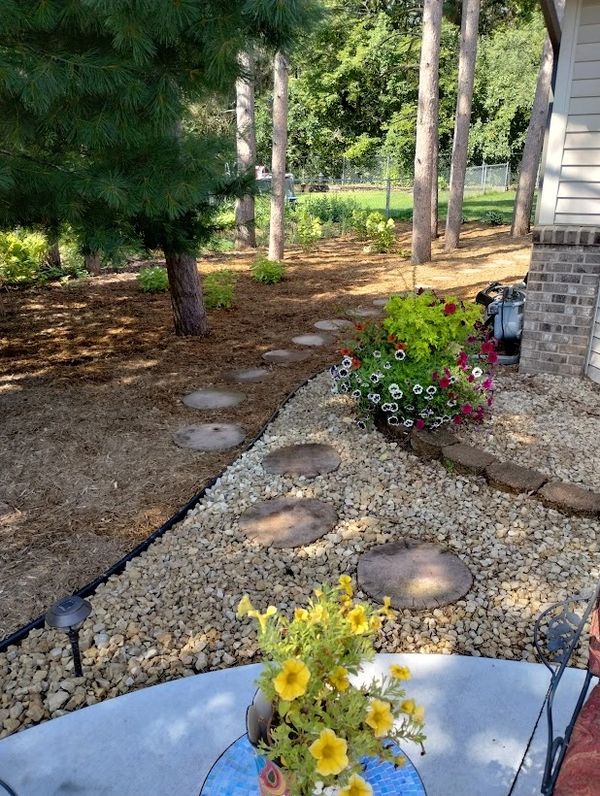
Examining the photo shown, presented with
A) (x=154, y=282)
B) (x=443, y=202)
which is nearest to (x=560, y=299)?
(x=154, y=282)

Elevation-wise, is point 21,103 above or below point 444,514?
above

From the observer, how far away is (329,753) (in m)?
1.11

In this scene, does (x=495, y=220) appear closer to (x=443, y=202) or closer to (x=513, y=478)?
(x=443, y=202)

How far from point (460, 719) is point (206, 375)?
A: 151 inches

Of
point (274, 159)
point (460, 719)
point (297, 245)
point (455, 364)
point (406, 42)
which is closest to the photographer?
point (460, 719)

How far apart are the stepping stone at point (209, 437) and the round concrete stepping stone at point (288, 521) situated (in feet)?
2.85

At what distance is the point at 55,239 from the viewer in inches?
148

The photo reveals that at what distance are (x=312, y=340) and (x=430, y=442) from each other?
2881 millimetres

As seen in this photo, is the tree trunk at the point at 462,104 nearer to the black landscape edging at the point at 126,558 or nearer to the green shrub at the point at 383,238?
the green shrub at the point at 383,238

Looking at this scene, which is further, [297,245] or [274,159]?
[297,245]

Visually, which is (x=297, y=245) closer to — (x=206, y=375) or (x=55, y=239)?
(x=206, y=375)

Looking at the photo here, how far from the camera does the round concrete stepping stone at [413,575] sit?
2.45 metres

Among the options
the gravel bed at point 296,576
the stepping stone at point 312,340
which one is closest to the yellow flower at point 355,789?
the gravel bed at point 296,576

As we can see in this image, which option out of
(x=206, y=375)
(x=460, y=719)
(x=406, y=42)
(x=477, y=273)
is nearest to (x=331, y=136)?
(x=406, y=42)
